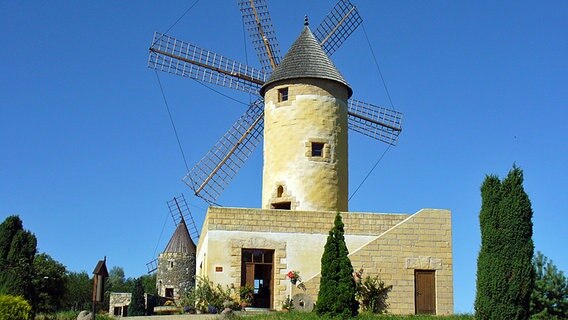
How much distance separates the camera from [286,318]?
70.8ft

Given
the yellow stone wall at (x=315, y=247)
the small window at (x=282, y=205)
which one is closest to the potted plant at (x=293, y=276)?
the yellow stone wall at (x=315, y=247)

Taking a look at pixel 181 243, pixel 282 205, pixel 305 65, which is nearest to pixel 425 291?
pixel 282 205

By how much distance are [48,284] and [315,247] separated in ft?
27.7

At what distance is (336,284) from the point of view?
22.2 m

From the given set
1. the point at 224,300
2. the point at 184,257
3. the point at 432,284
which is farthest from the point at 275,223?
the point at 184,257

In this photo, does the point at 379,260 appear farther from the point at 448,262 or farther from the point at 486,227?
the point at 486,227

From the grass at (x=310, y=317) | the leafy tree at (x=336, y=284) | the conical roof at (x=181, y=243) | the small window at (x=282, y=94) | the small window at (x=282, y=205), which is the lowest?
the grass at (x=310, y=317)

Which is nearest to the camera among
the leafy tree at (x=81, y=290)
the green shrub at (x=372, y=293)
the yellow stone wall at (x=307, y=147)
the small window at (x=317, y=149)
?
the green shrub at (x=372, y=293)

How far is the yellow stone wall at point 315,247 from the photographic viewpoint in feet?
86.4

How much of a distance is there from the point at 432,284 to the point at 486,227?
6933 mm

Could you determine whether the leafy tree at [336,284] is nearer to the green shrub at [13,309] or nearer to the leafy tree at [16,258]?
the green shrub at [13,309]

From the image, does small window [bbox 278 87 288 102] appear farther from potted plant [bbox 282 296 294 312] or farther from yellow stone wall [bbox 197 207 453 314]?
potted plant [bbox 282 296 294 312]

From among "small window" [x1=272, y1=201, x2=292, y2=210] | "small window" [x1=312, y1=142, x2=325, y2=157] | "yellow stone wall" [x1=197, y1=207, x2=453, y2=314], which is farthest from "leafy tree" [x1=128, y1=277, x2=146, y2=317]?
"small window" [x1=312, y1=142, x2=325, y2=157]

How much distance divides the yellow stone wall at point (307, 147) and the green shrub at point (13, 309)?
432 inches
